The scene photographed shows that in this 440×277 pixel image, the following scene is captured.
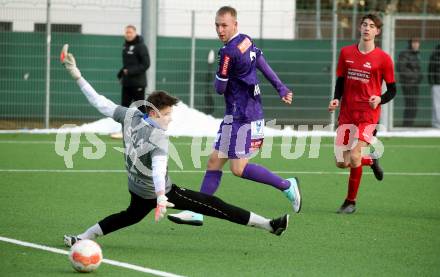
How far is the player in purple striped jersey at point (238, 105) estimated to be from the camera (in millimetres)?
9312

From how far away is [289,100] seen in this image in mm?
9688

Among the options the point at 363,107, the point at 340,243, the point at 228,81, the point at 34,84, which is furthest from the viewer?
the point at 34,84

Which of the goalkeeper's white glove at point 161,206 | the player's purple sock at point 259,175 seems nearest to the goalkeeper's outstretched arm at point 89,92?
the goalkeeper's white glove at point 161,206

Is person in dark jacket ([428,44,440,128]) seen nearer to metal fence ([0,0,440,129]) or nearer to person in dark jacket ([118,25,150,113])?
metal fence ([0,0,440,129])

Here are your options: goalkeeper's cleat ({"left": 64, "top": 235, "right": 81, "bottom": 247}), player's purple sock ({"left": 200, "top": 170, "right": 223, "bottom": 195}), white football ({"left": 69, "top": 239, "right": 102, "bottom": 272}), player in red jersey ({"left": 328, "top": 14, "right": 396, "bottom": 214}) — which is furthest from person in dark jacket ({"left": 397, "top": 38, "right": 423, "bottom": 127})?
white football ({"left": 69, "top": 239, "right": 102, "bottom": 272})

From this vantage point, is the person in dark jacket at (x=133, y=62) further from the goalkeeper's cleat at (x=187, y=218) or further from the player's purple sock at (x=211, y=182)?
the goalkeeper's cleat at (x=187, y=218)

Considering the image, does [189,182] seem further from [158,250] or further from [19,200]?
[158,250]

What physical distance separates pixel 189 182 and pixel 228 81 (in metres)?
3.53

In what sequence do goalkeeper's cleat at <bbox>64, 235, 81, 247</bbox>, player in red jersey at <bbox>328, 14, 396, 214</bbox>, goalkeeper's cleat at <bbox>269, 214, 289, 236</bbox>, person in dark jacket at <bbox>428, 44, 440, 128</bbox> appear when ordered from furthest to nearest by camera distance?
person in dark jacket at <bbox>428, 44, 440, 128</bbox> < player in red jersey at <bbox>328, 14, 396, 214</bbox> < goalkeeper's cleat at <bbox>269, 214, 289, 236</bbox> < goalkeeper's cleat at <bbox>64, 235, 81, 247</bbox>

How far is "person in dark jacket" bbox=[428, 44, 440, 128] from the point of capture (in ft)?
70.0

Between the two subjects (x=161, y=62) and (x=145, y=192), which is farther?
(x=161, y=62)

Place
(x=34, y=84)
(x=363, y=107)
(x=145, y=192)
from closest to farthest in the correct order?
1. (x=145, y=192)
2. (x=363, y=107)
3. (x=34, y=84)

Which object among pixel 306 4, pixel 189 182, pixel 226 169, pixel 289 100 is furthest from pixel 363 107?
pixel 306 4

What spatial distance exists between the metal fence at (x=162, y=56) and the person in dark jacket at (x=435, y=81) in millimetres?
217
